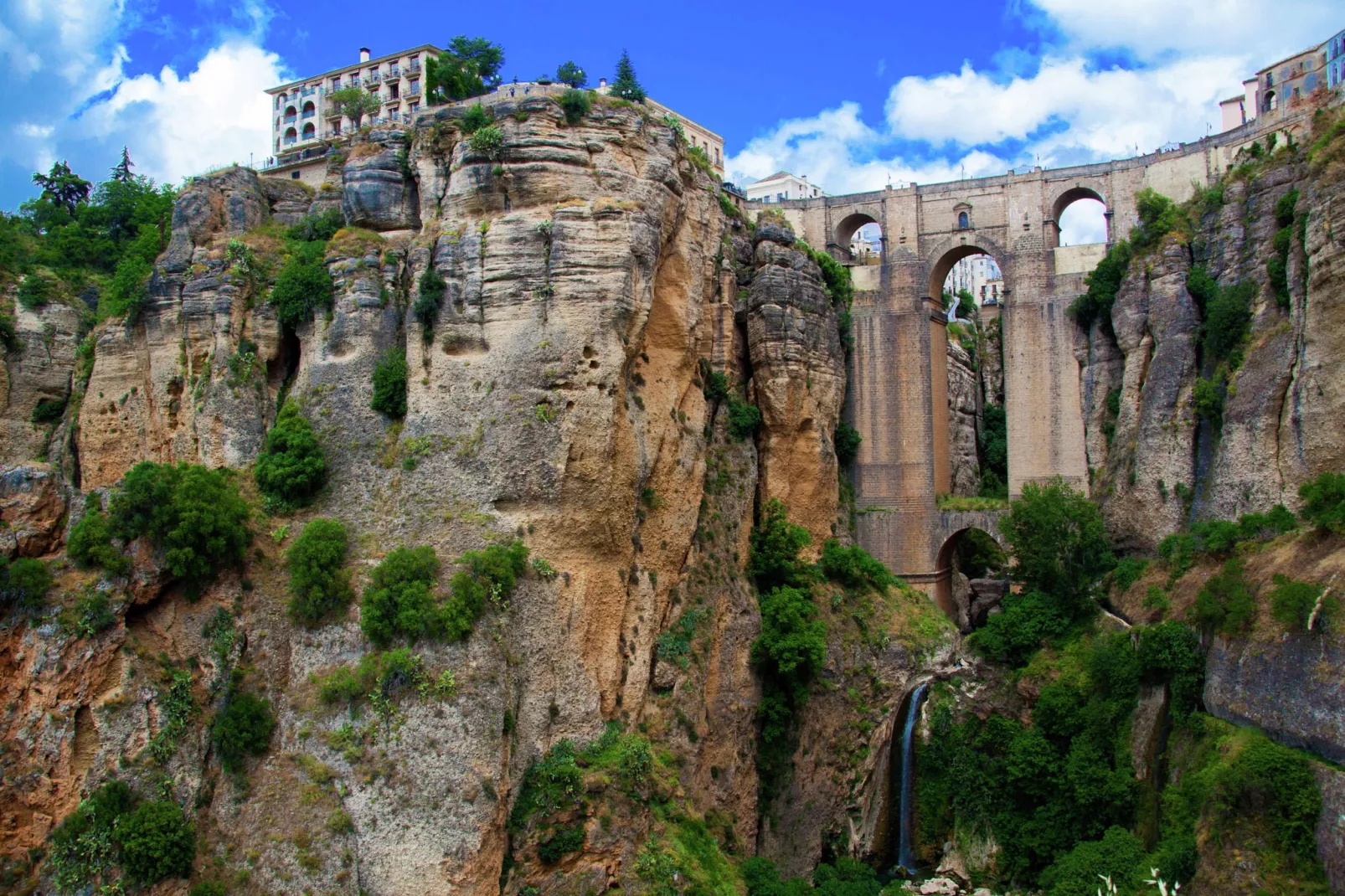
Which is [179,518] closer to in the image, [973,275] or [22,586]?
[22,586]

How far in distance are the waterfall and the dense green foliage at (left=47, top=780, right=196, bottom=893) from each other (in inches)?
868

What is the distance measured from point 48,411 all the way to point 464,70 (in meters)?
18.7

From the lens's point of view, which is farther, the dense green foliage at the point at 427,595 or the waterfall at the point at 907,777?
the waterfall at the point at 907,777

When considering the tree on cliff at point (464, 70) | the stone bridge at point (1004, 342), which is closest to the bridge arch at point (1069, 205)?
the stone bridge at point (1004, 342)

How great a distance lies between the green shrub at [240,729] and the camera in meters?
24.9

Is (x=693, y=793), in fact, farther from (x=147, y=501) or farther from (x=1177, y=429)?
(x=1177, y=429)

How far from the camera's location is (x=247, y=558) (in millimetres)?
27375

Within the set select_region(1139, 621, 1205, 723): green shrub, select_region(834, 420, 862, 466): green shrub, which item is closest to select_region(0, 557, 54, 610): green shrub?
select_region(1139, 621, 1205, 723): green shrub

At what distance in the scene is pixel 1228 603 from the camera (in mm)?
29828

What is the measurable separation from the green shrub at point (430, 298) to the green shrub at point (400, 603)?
22.7 ft

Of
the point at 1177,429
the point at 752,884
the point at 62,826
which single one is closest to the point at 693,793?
the point at 752,884

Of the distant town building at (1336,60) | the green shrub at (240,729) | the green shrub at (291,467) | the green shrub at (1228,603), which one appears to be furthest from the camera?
the distant town building at (1336,60)

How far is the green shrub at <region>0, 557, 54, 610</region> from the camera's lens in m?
24.2

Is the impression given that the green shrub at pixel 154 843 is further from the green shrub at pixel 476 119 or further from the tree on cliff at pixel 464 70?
the tree on cliff at pixel 464 70
